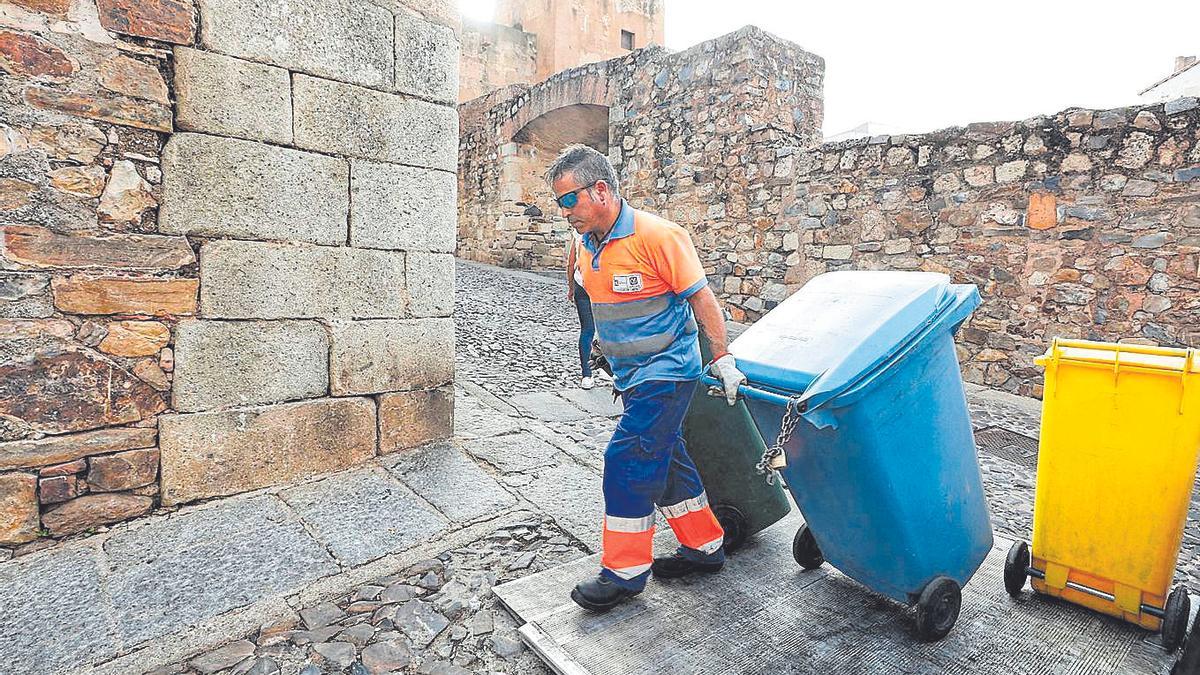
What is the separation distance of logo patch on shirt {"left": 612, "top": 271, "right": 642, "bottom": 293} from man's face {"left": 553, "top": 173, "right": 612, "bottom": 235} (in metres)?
0.19

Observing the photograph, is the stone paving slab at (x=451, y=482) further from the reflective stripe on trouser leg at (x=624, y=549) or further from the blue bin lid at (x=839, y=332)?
the blue bin lid at (x=839, y=332)

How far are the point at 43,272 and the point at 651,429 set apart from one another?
2370 millimetres

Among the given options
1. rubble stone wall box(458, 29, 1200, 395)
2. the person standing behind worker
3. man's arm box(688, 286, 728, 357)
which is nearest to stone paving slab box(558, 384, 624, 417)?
the person standing behind worker

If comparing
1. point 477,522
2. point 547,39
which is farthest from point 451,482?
point 547,39

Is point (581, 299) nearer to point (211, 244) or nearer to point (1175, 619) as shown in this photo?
point (211, 244)

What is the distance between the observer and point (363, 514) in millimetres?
2951

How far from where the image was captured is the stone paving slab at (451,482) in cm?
305

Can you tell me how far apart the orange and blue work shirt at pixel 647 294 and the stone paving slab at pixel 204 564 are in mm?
1397

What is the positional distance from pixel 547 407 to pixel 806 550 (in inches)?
94.5

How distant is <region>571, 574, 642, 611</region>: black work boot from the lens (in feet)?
7.29

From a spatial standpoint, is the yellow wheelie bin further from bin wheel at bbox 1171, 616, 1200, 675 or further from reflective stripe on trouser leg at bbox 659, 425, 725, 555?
reflective stripe on trouser leg at bbox 659, 425, 725, 555

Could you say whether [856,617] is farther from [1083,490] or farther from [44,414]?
[44,414]

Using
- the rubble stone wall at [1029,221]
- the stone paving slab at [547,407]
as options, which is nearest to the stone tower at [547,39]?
the rubble stone wall at [1029,221]

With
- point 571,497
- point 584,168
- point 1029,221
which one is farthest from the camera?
point 1029,221
